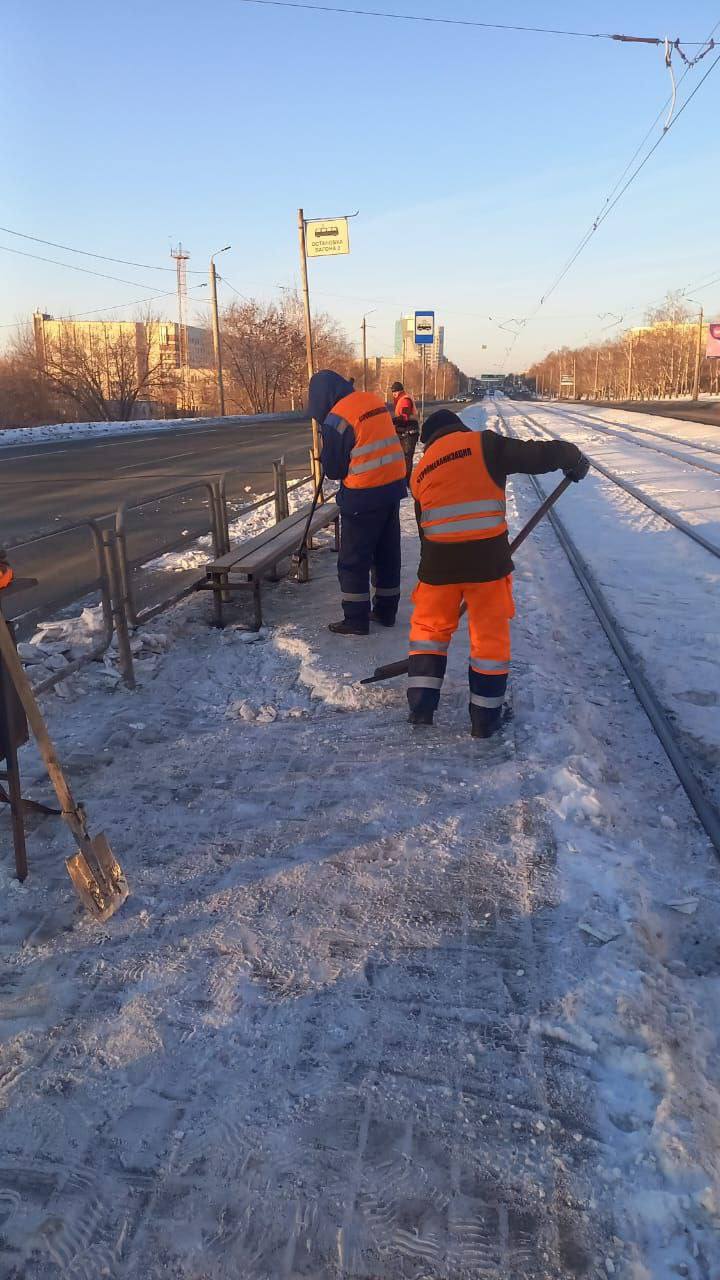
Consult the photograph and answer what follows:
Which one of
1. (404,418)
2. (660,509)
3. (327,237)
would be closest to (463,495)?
(327,237)

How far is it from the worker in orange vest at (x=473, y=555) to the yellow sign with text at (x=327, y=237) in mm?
7674

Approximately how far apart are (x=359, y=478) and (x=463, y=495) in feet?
5.19

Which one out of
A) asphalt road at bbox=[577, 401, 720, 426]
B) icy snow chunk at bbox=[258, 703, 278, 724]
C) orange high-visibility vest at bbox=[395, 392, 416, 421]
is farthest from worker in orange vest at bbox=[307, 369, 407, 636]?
asphalt road at bbox=[577, 401, 720, 426]

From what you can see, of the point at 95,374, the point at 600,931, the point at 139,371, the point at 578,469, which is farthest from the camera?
the point at 139,371

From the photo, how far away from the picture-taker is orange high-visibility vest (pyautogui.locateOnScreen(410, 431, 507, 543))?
4.16m

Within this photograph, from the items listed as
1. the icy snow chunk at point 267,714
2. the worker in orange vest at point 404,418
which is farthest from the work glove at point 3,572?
the worker in orange vest at point 404,418

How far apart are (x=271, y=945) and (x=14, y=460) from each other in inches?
804

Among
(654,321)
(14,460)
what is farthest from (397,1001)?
(654,321)

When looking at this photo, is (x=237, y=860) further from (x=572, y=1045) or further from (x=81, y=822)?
(x=572, y=1045)

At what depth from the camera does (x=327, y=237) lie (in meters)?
11.0

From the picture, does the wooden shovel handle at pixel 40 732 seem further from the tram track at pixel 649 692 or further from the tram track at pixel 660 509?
the tram track at pixel 660 509

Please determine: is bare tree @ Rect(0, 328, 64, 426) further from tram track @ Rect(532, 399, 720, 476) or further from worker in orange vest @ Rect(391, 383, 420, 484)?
worker in orange vest @ Rect(391, 383, 420, 484)

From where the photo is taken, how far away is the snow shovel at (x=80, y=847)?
2840mm

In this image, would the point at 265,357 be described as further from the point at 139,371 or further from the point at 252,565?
the point at 252,565
